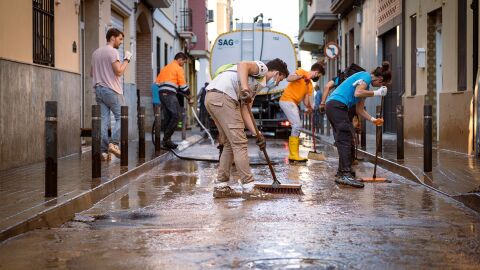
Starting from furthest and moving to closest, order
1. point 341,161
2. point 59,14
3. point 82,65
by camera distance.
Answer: point 82,65 → point 59,14 → point 341,161

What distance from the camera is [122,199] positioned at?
8.62 meters

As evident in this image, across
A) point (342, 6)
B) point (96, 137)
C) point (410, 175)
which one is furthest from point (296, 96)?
point (342, 6)

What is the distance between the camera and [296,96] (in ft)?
44.7

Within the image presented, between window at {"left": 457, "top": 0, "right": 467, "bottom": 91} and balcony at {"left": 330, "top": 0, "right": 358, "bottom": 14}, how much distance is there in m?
14.2

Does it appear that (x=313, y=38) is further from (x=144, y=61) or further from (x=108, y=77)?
(x=108, y=77)

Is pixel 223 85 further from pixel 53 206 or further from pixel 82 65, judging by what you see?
pixel 82 65

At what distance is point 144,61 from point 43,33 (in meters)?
13.8

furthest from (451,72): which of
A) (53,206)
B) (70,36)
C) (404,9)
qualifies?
(53,206)

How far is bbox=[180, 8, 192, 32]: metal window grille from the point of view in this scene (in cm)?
3747

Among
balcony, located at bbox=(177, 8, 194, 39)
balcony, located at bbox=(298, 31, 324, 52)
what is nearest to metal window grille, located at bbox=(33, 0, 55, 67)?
balcony, located at bbox=(177, 8, 194, 39)

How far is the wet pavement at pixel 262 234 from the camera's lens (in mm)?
5051

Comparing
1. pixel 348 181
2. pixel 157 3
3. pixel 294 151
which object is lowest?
pixel 348 181

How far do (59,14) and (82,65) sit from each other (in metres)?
3.41

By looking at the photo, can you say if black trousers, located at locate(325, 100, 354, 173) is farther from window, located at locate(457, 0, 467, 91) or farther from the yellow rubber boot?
window, located at locate(457, 0, 467, 91)
